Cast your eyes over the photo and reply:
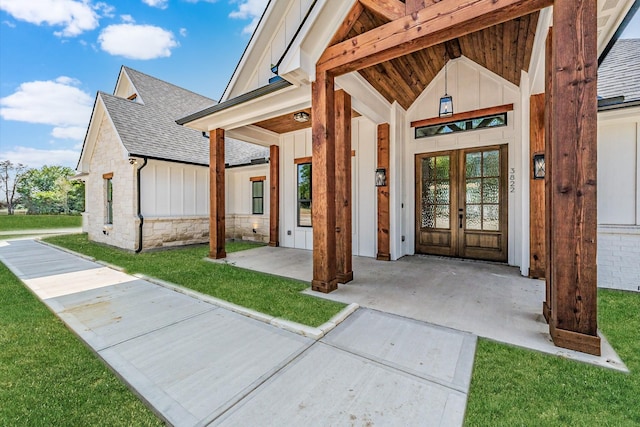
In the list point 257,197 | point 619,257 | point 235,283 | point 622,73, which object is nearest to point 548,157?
point 619,257

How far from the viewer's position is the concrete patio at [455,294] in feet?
8.79

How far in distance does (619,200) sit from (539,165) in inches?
56.9

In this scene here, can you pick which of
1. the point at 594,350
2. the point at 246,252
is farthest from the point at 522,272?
the point at 246,252

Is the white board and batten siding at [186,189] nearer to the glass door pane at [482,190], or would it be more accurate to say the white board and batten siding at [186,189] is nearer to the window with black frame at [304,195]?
the window with black frame at [304,195]

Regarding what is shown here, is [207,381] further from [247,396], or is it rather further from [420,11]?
[420,11]

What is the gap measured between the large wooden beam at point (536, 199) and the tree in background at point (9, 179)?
36.0 metres

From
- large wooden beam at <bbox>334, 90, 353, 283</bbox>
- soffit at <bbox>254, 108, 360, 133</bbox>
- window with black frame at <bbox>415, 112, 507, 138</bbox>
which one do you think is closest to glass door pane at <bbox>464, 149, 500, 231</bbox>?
window with black frame at <bbox>415, 112, 507, 138</bbox>

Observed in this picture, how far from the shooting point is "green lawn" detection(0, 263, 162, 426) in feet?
5.41

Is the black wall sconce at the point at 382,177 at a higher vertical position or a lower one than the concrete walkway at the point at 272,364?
higher

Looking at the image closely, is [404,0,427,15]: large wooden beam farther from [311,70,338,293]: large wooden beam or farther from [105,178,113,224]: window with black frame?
[105,178,113,224]: window with black frame

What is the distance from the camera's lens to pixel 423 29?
120 inches

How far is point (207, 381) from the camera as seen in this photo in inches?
78.1

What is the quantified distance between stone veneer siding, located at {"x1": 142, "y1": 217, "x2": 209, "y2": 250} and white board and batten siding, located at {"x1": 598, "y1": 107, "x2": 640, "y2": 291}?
32.8ft

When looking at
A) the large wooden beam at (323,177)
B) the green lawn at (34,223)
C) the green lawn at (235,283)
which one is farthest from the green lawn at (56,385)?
the green lawn at (34,223)
